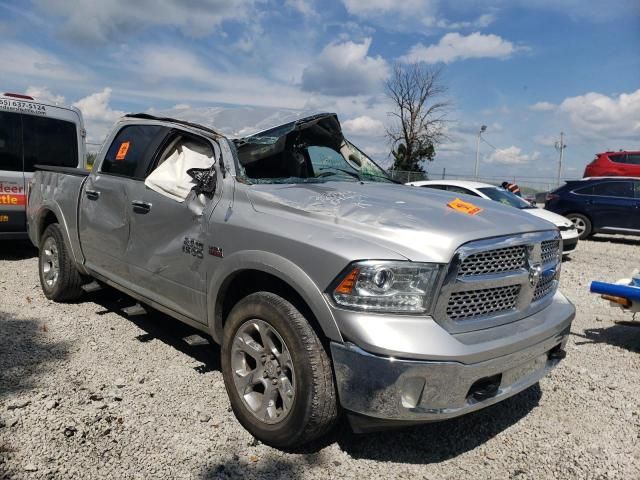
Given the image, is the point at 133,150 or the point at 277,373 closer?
the point at 277,373

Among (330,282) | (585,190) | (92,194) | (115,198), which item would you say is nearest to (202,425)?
(330,282)

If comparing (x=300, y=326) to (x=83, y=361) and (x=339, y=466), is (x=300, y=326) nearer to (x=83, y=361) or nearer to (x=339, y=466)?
(x=339, y=466)

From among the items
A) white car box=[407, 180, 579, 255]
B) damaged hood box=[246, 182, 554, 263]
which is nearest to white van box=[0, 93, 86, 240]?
damaged hood box=[246, 182, 554, 263]

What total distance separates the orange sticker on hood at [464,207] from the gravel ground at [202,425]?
4.39ft

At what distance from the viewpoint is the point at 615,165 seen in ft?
58.4

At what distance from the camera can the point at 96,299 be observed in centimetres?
543

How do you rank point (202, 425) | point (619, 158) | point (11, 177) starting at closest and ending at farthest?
1. point (202, 425)
2. point (11, 177)
3. point (619, 158)

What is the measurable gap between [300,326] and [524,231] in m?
1.33

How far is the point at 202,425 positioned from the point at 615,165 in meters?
18.8

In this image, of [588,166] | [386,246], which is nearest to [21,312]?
[386,246]

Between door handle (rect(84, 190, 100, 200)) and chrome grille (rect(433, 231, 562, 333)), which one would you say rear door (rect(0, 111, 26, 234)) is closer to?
door handle (rect(84, 190, 100, 200))

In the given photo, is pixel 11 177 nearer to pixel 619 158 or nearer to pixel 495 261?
pixel 495 261

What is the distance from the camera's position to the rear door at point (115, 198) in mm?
3938

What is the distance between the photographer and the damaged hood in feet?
7.98
